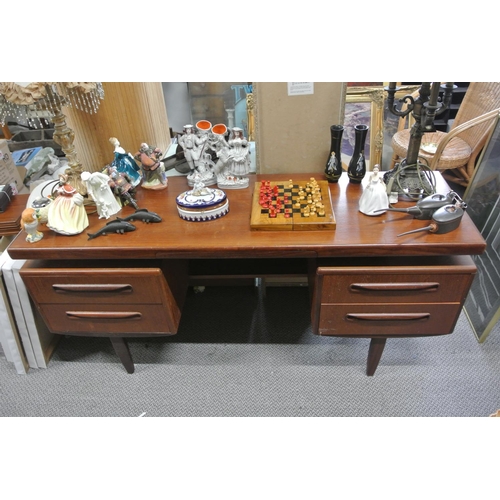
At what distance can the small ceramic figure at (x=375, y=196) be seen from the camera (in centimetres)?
110

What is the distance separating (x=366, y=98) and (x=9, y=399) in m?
2.26

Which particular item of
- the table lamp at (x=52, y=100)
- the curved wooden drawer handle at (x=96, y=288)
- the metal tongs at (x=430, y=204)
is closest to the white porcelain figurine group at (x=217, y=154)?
the table lamp at (x=52, y=100)

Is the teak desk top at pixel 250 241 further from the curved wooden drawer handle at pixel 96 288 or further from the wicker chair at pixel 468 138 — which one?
the wicker chair at pixel 468 138

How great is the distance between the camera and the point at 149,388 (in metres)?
1.42

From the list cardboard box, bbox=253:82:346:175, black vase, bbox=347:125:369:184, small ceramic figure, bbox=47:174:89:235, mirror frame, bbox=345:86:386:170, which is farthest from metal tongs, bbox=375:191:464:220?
mirror frame, bbox=345:86:386:170

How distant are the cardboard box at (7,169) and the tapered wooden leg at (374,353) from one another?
4.92 ft

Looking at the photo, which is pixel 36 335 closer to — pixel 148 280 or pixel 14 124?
pixel 148 280

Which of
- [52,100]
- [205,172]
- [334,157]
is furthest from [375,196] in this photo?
[52,100]

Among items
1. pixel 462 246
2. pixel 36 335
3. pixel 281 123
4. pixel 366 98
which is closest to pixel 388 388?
pixel 462 246

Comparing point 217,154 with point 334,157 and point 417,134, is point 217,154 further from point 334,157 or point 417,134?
point 417,134

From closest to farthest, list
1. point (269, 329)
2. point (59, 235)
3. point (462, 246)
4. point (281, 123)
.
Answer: point (462, 246), point (59, 235), point (281, 123), point (269, 329)

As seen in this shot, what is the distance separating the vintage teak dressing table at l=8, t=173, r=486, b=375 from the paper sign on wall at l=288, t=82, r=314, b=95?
14.1 inches

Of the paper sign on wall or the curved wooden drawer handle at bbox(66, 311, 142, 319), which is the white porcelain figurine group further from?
the curved wooden drawer handle at bbox(66, 311, 142, 319)

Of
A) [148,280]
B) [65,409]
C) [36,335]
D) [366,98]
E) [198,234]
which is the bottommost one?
[65,409]
